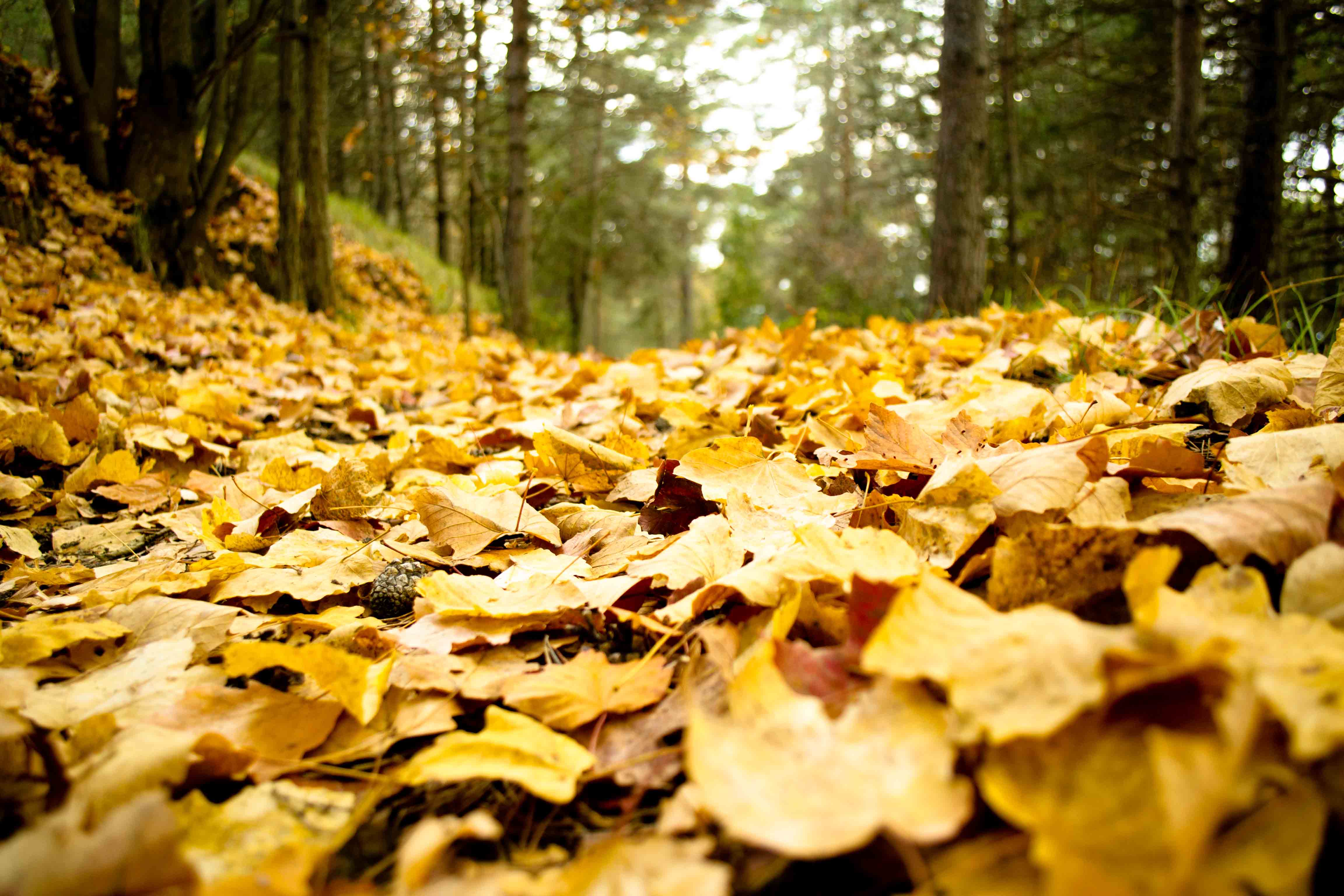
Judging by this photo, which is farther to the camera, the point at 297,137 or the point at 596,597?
the point at 297,137

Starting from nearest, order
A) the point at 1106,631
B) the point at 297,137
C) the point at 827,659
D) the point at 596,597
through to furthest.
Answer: the point at 1106,631 < the point at 827,659 < the point at 596,597 < the point at 297,137

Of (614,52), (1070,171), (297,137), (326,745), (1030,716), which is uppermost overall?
(614,52)

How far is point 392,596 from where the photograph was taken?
0.94m

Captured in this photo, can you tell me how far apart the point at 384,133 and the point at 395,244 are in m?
4.73

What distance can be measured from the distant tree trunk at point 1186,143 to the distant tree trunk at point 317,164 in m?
5.59

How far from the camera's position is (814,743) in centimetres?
50

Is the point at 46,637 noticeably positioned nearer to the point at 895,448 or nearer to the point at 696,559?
the point at 696,559

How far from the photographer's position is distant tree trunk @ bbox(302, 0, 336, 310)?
5297 millimetres

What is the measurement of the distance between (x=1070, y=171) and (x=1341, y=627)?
10.4 m

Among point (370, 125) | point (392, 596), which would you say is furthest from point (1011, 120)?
point (370, 125)

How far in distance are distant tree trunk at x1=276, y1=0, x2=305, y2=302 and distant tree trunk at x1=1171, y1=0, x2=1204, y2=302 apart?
226 inches

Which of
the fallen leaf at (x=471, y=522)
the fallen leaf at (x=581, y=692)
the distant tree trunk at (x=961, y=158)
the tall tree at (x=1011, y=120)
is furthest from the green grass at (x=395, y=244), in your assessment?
the fallen leaf at (x=581, y=692)

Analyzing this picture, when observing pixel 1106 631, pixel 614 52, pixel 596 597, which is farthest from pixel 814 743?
pixel 614 52

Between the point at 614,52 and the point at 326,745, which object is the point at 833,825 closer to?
the point at 326,745
